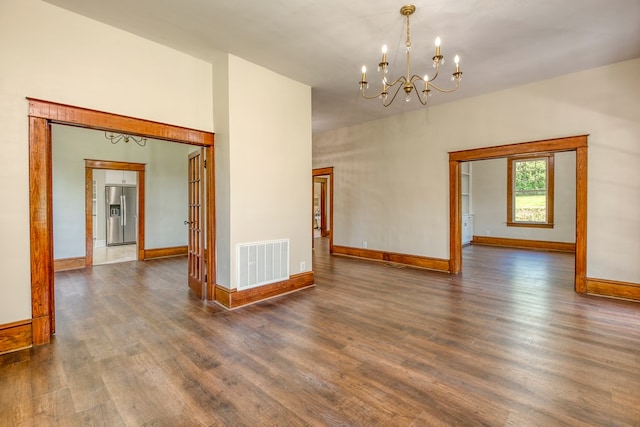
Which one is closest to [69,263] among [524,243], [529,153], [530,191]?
[529,153]

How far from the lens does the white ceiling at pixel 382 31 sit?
273 cm

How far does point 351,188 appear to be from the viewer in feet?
23.1

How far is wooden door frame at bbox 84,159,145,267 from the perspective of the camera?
6.04 m

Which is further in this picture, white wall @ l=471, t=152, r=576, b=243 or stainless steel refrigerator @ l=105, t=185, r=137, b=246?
stainless steel refrigerator @ l=105, t=185, r=137, b=246

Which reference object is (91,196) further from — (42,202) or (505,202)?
(505,202)

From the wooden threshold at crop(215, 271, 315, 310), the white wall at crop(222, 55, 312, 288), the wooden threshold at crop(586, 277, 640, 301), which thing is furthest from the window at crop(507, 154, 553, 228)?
the wooden threshold at crop(215, 271, 315, 310)

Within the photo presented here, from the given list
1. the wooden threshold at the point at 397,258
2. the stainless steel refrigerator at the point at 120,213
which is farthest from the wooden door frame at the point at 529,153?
the stainless steel refrigerator at the point at 120,213

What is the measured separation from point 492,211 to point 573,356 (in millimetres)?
7095

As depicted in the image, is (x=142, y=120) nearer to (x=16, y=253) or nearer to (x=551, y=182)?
(x=16, y=253)

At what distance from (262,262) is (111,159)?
4.77m

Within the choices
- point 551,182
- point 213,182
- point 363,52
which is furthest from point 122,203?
point 551,182

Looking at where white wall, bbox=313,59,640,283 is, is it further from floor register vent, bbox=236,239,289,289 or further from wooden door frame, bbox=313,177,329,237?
wooden door frame, bbox=313,177,329,237

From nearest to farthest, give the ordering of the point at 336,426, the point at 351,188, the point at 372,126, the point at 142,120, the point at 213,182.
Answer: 1. the point at 336,426
2. the point at 142,120
3. the point at 213,182
4. the point at 372,126
5. the point at 351,188

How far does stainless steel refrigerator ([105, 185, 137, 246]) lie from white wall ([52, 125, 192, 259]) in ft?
9.52
